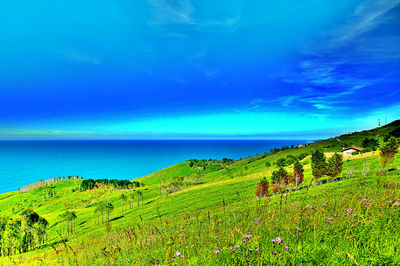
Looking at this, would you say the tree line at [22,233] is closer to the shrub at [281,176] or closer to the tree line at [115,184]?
the shrub at [281,176]

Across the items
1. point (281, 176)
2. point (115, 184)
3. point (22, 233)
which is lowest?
point (115, 184)

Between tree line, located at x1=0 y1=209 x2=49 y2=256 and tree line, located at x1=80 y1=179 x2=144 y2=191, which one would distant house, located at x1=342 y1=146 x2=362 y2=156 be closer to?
tree line, located at x1=0 y1=209 x2=49 y2=256

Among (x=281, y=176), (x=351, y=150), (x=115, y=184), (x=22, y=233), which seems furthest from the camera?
(x=115, y=184)

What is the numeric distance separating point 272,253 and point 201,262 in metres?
1.28

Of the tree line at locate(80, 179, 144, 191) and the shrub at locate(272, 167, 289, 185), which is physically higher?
the shrub at locate(272, 167, 289, 185)

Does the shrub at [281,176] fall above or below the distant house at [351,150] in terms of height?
below

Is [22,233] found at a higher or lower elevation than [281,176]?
lower

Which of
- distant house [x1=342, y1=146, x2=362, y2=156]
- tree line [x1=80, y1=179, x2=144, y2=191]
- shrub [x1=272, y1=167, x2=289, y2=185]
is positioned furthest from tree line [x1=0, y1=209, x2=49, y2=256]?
distant house [x1=342, y1=146, x2=362, y2=156]

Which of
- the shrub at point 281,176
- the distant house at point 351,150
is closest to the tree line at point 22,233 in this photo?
the shrub at point 281,176

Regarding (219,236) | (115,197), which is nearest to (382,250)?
(219,236)

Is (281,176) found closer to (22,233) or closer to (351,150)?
(351,150)

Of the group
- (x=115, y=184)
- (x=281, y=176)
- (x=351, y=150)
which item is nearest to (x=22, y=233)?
(x=281, y=176)

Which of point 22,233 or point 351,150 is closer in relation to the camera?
point 22,233

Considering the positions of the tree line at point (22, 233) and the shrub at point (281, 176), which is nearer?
the shrub at point (281, 176)
